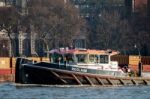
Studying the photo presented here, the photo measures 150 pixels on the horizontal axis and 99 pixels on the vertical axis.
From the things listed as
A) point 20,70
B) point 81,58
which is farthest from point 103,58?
point 20,70

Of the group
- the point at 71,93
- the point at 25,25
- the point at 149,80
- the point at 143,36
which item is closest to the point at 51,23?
the point at 25,25

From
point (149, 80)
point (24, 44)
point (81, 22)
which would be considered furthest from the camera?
point (24, 44)

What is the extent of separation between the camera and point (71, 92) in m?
84.4

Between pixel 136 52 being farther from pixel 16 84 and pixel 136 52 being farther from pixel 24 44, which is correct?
pixel 16 84

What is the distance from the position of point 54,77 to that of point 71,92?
29.5ft

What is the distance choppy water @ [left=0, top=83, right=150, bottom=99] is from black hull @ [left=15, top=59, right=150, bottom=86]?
1.52m

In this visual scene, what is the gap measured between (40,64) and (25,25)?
7762cm

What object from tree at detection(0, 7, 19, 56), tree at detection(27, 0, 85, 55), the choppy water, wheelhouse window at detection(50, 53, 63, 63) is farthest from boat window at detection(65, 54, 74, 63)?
tree at detection(0, 7, 19, 56)

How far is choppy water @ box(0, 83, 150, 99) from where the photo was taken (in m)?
78.6

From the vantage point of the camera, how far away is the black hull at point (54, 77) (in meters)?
93.0

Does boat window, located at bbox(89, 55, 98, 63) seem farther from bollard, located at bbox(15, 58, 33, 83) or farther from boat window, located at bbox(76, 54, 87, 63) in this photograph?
bollard, located at bbox(15, 58, 33, 83)

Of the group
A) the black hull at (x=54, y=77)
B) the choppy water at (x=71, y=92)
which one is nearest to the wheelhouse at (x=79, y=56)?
the black hull at (x=54, y=77)

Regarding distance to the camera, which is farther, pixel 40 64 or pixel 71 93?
pixel 40 64

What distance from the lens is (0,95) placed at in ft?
262
